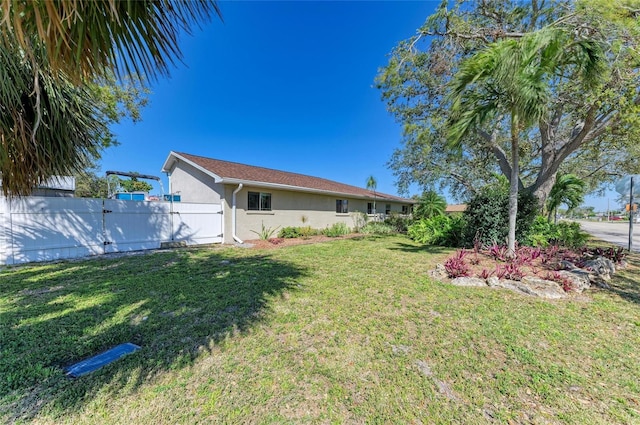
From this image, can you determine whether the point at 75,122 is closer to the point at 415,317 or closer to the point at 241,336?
the point at 241,336

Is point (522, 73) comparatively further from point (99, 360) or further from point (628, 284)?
point (99, 360)

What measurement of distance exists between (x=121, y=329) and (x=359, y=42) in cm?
1212

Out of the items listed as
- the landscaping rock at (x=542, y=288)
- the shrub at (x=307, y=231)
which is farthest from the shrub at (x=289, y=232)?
the landscaping rock at (x=542, y=288)

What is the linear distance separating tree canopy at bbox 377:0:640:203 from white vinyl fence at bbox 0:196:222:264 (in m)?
9.42

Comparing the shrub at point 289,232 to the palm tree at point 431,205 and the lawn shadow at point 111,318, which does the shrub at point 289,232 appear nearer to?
the lawn shadow at point 111,318

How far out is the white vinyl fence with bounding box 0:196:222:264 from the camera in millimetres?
6859

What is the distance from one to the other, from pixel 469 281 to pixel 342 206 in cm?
1278

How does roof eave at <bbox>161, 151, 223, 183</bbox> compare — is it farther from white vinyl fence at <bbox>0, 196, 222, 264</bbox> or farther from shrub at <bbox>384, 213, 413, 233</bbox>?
shrub at <bbox>384, 213, 413, 233</bbox>

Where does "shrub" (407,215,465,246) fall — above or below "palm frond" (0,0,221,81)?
below

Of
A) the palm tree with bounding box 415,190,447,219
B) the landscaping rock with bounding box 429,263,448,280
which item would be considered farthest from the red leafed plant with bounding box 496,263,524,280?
the palm tree with bounding box 415,190,447,219

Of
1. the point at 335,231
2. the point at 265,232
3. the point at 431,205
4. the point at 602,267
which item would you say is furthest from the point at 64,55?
the point at 431,205

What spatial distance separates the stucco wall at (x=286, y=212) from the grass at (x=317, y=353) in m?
6.25

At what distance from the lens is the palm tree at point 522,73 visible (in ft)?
17.8

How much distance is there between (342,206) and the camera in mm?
17719
